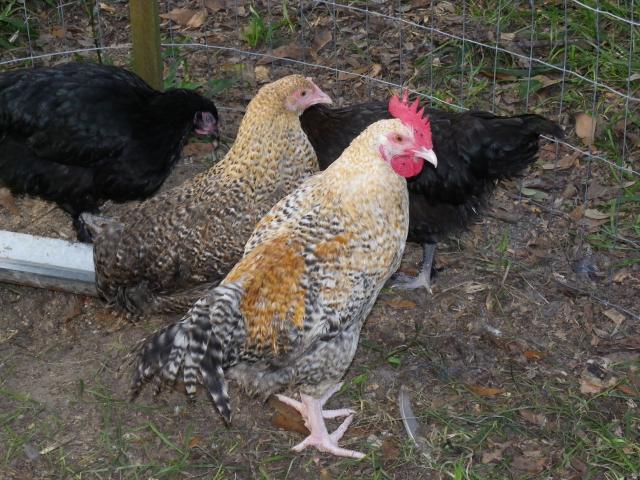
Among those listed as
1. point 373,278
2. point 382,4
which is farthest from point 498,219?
point 382,4

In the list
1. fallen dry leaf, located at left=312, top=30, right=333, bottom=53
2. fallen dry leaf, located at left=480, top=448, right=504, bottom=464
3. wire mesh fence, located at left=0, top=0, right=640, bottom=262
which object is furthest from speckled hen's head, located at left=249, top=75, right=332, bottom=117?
fallen dry leaf, located at left=312, top=30, right=333, bottom=53

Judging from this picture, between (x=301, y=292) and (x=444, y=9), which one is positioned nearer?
(x=301, y=292)

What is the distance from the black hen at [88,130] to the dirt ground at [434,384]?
58 centimetres

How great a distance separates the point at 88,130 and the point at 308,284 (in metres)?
1.94

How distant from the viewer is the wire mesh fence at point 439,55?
570cm

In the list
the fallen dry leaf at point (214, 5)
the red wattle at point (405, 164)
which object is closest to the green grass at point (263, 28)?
the fallen dry leaf at point (214, 5)

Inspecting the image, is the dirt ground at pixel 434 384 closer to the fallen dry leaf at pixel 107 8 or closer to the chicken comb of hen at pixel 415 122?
the chicken comb of hen at pixel 415 122

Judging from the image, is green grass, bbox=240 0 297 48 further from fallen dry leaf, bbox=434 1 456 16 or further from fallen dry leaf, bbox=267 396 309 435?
fallen dry leaf, bbox=267 396 309 435

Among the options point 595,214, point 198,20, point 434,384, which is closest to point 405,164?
point 434,384

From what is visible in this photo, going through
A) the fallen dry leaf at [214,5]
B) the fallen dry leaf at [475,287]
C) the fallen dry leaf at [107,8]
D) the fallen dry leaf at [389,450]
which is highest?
the fallen dry leaf at [214,5]

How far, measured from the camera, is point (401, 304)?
4988 mm

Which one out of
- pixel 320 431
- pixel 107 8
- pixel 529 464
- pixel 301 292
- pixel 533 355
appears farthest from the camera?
pixel 107 8

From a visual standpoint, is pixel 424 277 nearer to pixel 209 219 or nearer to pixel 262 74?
pixel 209 219

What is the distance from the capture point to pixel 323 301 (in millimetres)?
3631
